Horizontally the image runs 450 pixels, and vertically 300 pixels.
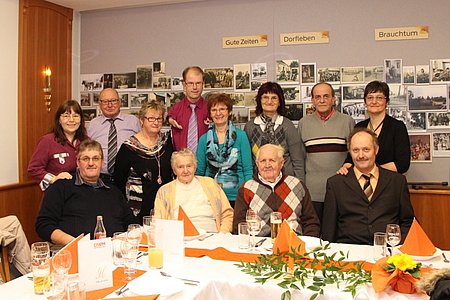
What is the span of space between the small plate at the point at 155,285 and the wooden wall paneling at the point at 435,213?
3043mm

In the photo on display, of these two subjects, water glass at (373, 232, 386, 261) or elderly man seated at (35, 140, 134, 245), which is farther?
elderly man seated at (35, 140, 134, 245)

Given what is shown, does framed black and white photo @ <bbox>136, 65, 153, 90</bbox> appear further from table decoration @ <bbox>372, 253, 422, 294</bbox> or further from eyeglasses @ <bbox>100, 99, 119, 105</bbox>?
table decoration @ <bbox>372, 253, 422, 294</bbox>

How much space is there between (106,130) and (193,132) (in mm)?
828

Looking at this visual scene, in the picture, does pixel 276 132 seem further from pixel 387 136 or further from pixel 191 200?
pixel 191 200

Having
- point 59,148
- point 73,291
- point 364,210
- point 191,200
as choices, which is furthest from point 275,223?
point 59,148

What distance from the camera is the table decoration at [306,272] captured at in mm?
1885

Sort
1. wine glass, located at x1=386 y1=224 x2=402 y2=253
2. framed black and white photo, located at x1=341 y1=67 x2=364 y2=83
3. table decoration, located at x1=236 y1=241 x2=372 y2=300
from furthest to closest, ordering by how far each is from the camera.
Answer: framed black and white photo, located at x1=341 y1=67 x2=364 y2=83
wine glass, located at x1=386 y1=224 x2=402 y2=253
table decoration, located at x1=236 y1=241 x2=372 y2=300

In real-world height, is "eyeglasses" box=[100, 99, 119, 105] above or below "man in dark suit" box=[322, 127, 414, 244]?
above

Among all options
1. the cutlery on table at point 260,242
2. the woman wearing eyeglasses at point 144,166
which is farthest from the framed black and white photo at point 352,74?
the cutlery on table at point 260,242

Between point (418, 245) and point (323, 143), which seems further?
point (323, 143)

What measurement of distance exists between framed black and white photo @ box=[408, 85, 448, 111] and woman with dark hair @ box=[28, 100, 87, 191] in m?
3.11

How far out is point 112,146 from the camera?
4.23 metres

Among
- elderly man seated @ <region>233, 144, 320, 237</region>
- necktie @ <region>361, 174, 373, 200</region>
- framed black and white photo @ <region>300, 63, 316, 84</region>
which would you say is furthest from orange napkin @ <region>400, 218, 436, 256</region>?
framed black and white photo @ <region>300, 63, 316, 84</region>

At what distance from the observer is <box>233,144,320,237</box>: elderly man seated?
3078 millimetres
